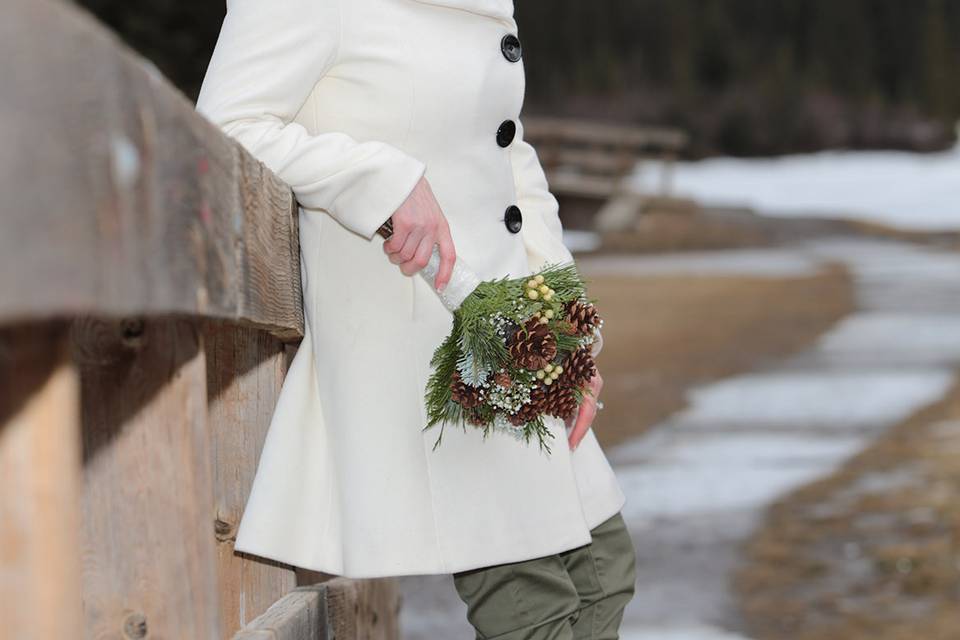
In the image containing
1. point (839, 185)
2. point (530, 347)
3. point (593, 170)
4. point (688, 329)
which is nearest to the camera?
point (530, 347)

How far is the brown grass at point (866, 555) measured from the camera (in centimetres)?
346

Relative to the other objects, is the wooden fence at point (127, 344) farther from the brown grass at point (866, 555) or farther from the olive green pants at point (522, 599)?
the brown grass at point (866, 555)

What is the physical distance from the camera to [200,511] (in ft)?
3.92

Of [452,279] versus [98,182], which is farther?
[452,279]

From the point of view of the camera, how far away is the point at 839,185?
18844 millimetres

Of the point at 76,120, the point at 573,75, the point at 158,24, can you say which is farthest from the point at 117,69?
the point at 573,75

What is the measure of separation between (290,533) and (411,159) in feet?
1.50

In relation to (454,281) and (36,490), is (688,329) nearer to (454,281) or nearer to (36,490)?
(454,281)

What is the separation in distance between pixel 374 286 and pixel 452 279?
4.5 inches

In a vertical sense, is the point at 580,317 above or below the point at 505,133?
below

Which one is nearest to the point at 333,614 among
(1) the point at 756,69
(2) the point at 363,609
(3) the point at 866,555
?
(2) the point at 363,609

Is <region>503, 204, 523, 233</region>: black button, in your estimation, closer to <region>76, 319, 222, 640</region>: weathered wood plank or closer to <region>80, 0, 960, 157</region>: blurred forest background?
<region>76, 319, 222, 640</region>: weathered wood plank

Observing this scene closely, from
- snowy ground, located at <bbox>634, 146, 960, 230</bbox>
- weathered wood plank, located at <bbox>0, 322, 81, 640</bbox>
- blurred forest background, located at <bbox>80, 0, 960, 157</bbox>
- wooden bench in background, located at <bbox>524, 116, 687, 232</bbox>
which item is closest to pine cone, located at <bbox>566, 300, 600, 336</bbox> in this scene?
weathered wood plank, located at <bbox>0, 322, 81, 640</bbox>

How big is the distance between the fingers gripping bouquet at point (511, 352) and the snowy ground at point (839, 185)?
1418cm
